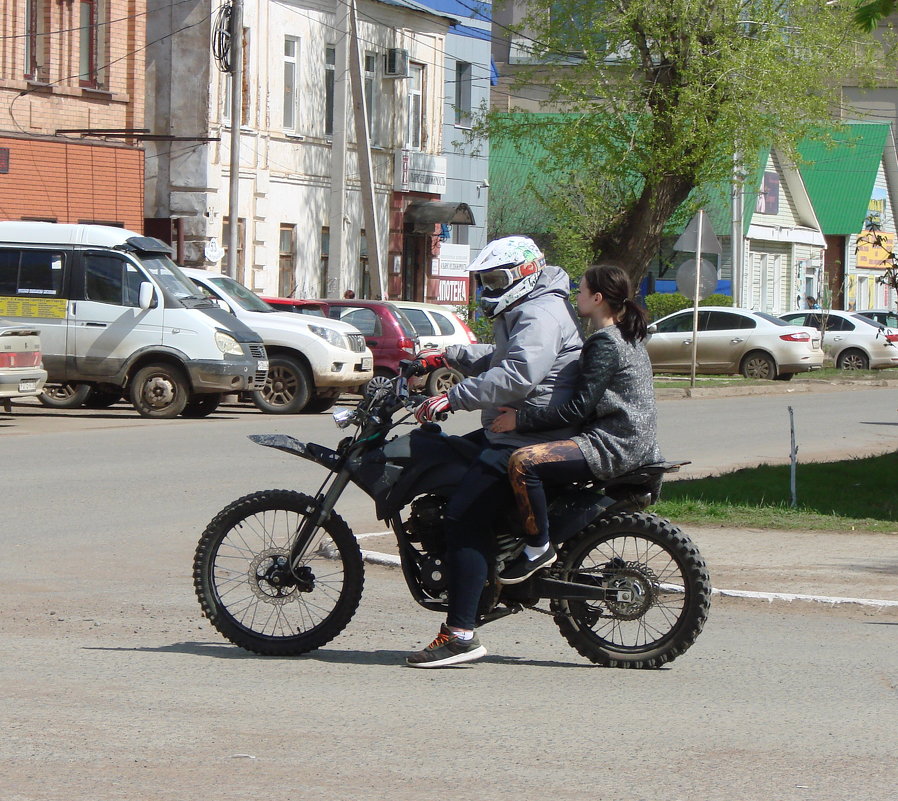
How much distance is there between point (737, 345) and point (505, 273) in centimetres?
2868

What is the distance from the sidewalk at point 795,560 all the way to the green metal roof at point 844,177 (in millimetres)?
52873

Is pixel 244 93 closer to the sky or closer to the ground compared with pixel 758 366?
closer to the sky

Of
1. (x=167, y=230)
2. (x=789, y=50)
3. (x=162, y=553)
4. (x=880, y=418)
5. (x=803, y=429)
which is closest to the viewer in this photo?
(x=162, y=553)

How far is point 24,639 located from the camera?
7527 mm

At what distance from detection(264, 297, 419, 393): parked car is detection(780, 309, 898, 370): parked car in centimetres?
1411

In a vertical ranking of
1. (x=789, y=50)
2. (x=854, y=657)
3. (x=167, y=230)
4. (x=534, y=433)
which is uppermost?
(x=789, y=50)

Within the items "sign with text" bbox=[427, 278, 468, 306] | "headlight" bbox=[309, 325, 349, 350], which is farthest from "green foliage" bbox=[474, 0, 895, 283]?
"headlight" bbox=[309, 325, 349, 350]

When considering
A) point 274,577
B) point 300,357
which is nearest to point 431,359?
point 274,577

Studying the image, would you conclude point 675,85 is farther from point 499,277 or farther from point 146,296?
point 499,277

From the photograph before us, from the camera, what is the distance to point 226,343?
21.3 meters

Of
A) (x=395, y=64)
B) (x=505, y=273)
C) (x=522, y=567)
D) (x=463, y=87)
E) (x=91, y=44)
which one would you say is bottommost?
(x=522, y=567)

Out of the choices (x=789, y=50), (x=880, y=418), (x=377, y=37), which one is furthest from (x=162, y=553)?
(x=377, y=37)

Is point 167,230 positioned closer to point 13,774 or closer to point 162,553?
point 162,553

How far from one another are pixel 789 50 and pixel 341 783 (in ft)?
99.6
